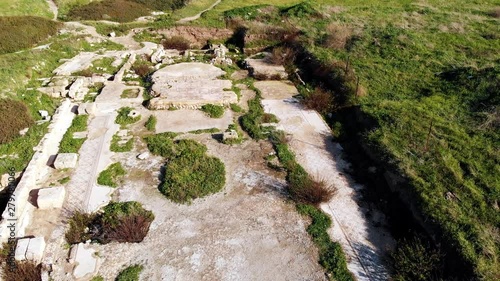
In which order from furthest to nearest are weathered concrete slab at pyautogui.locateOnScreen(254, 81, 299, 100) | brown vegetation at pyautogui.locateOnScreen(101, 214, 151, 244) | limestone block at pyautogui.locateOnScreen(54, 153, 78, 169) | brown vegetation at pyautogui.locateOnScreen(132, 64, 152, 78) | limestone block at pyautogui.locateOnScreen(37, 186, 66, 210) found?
1. brown vegetation at pyautogui.locateOnScreen(132, 64, 152, 78)
2. weathered concrete slab at pyautogui.locateOnScreen(254, 81, 299, 100)
3. limestone block at pyautogui.locateOnScreen(54, 153, 78, 169)
4. limestone block at pyautogui.locateOnScreen(37, 186, 66, 210)
5. brown vegetation at pyautogui.locateOnScreen(101, 214, 151, 244)

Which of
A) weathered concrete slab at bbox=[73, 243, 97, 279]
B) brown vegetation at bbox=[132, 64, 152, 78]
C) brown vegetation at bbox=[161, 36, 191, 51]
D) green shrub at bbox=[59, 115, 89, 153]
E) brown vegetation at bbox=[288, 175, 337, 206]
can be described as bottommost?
brown vegetation at bbox=[161, 36, 191, 51]

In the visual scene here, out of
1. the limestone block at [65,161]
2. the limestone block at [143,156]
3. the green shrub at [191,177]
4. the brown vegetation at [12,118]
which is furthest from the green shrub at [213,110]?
the brown vegetation at [12,118]

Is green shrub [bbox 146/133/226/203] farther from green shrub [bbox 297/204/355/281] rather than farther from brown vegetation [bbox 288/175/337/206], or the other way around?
green shrub [bbox 297/204/355/281]

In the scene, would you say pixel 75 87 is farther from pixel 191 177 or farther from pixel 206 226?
pixel 206 226

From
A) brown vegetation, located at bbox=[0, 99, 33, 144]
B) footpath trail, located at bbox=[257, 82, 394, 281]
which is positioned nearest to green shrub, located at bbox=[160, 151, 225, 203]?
footpath trail, located at bbox=[257, 82, 394, 281]

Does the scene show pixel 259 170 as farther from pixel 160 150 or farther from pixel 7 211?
pixel 7 211

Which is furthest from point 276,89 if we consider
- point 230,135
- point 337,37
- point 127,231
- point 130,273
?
point 130,273
